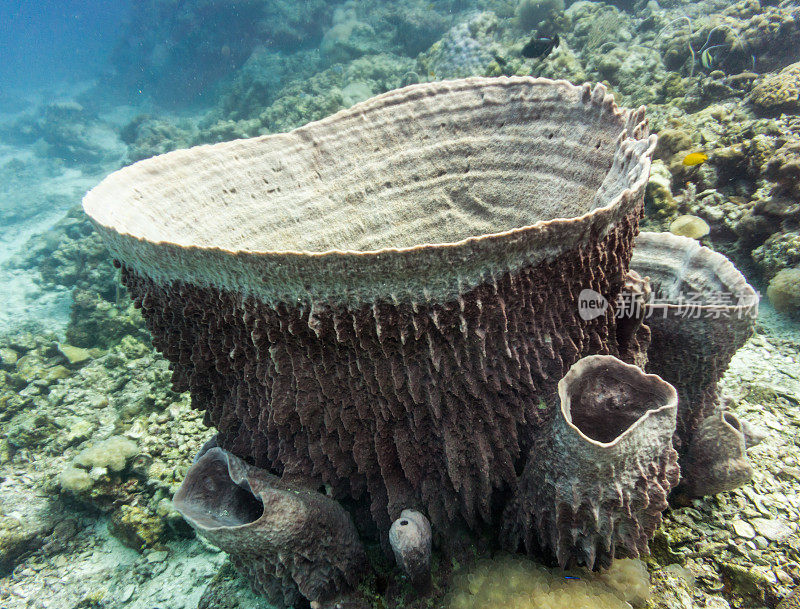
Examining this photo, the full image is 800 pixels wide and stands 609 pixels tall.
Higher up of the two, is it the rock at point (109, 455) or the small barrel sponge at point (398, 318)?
the small barrel sponge at point (398, 318)

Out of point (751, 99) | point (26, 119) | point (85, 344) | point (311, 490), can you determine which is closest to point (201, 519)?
point (311, 490)

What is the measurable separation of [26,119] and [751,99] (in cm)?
3724

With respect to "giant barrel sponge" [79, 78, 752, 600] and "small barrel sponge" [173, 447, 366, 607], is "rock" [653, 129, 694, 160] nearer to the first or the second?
"giant barrel sponge" [79, 78, 752, 600]

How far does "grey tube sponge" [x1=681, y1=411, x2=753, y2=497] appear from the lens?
1.92 metres

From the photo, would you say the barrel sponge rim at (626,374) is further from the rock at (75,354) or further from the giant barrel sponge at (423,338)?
the rock at (75,354)

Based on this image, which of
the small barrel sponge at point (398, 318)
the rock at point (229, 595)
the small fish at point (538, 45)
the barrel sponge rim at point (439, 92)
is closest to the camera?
the barrel sponge rim at point (439, 92)

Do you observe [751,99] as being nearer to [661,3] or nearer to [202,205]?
[202,205]

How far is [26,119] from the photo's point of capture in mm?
27266

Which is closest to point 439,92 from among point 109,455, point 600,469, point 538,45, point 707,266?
point 707,266

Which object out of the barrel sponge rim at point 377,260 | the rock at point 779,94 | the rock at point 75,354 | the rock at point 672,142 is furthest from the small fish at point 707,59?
the rock at point 75,354

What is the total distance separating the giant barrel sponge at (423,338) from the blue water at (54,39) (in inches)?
1930

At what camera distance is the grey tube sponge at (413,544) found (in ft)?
5.24

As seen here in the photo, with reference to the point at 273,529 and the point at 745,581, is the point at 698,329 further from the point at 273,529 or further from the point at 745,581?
the point at 273,529

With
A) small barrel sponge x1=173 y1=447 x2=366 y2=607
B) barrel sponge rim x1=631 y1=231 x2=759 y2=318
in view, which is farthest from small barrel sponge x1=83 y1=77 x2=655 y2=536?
barrel sponge rim x1=631 y1=231 x2=759 y2=318
